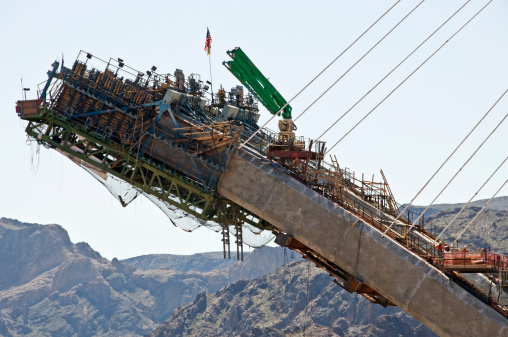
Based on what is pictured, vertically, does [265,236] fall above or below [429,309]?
above

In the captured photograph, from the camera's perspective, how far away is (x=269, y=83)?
90.5 m

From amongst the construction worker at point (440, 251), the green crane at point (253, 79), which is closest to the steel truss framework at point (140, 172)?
the construction worker at point (440, 251)

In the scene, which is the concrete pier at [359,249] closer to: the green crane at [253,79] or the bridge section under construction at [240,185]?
the bridge section under construction at [240,185]

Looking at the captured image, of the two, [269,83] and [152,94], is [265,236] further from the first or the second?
[269,83]

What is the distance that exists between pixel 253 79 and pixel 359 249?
3844 cm

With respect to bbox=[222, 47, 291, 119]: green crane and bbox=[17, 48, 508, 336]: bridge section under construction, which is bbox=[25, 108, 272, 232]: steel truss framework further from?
bbox=[222, 47, 291, 119]: green crane

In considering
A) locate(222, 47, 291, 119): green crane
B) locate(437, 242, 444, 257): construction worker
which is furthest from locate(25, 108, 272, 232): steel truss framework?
locate(222, 47, 291, 119): green crane

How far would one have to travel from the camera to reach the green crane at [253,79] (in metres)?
86.5

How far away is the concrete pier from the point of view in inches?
1959

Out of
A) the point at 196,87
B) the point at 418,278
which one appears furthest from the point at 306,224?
the point at 196,87

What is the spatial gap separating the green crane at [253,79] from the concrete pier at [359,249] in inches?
1187

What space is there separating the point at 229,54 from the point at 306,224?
34.0 metres

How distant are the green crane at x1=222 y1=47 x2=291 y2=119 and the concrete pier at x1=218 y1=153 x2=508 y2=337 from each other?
30.1 metres

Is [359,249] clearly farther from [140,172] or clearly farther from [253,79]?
[253,79]
